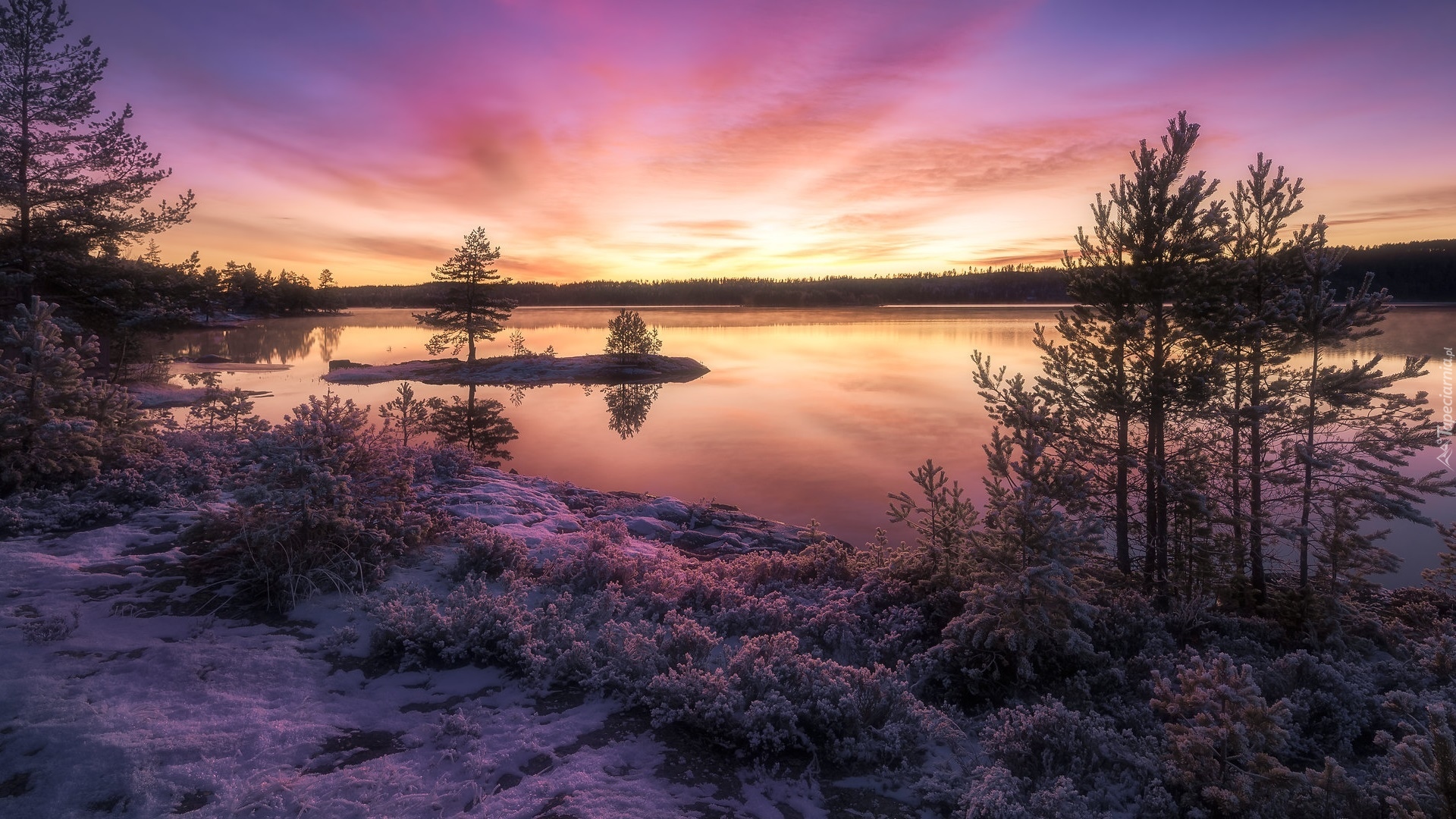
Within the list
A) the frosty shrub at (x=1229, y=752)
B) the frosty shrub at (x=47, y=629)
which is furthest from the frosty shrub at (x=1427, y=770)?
the frosty shrub at (x=47, y=629)

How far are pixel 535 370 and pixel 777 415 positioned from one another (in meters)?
20.8

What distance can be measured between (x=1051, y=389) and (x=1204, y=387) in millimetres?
2371

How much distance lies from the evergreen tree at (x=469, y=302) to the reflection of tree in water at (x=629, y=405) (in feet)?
39.7

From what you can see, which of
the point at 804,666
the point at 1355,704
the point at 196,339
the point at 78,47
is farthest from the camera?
the point at 196,339

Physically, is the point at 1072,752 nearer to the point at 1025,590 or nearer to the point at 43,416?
the point at 1025,590

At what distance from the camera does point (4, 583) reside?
6.79 m

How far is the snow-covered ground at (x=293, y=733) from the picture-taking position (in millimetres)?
4238

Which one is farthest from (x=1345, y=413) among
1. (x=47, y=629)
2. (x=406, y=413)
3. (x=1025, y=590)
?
(x=406, y=413)

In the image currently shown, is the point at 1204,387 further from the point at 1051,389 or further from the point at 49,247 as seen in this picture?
the point at 49,247

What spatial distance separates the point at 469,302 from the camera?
44.9 m

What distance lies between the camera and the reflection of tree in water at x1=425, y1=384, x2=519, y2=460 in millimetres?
23719

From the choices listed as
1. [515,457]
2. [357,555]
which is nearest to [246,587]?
[357,555]

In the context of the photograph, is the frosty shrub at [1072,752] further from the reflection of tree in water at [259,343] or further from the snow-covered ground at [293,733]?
the reflection of tree in water at [259,343]

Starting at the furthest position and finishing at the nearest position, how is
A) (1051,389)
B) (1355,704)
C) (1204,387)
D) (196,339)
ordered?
(196,339) → (1051,389) → (1204,387) → (1355,704)
